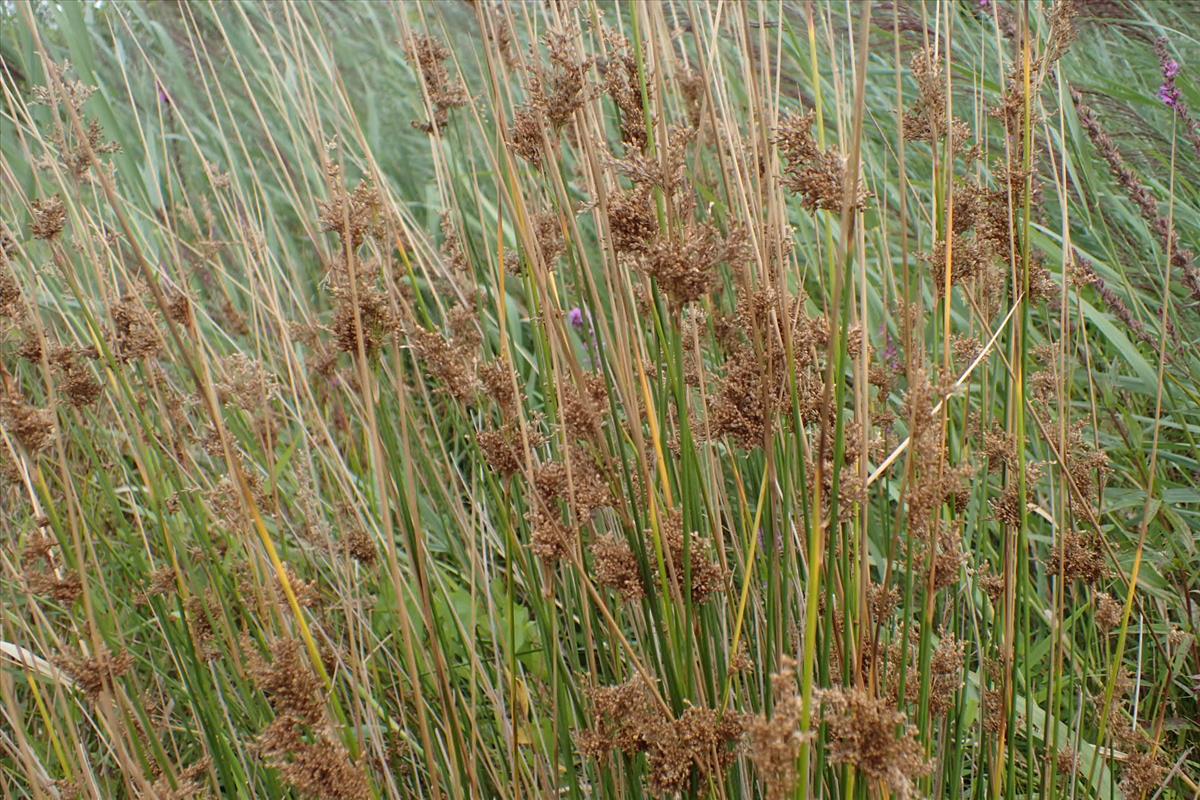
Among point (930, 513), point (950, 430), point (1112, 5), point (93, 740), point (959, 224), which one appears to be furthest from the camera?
point (1112, 5)

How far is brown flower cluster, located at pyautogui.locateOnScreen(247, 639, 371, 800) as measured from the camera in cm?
90

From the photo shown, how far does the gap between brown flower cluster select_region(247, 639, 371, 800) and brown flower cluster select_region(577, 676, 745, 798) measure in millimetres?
230

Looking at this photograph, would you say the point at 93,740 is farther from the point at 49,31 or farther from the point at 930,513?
the point at 49,31

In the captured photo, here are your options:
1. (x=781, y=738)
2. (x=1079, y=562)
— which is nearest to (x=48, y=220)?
(x=781, y=738)

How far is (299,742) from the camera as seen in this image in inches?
37.1

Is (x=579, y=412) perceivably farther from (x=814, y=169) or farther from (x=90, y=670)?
(x=90, y=670)

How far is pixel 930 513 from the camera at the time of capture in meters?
0.99

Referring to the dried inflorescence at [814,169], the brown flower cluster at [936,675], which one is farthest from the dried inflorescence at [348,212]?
the brown flower cluster at [936,675]

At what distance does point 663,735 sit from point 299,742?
12.3 inches

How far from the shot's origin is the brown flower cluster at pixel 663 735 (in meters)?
0.97

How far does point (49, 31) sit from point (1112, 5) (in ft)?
11.0

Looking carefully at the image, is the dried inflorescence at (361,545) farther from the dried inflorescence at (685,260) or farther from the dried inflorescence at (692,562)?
the dried inflorescence at (685,260)

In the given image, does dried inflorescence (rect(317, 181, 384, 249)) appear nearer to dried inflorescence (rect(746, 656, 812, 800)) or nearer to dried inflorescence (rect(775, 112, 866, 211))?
dried inflorescence (rect(775, 112, 866, 211))

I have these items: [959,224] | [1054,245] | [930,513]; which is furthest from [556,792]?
[1054,245]
